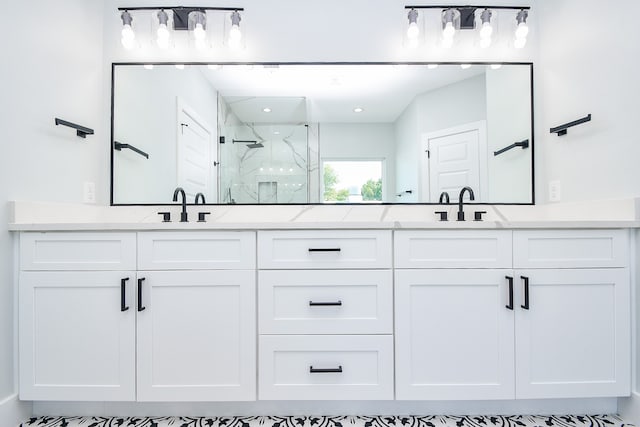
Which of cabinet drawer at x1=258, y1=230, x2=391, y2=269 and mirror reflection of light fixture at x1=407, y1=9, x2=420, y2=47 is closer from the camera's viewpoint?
cabinet drawer at x1=258, y1=230, x2=391, y2=269

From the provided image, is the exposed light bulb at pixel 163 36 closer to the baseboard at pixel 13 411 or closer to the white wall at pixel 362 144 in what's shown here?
the white wall at pixel 362 144

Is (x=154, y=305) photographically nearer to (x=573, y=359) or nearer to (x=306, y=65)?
(x=306, y=65)

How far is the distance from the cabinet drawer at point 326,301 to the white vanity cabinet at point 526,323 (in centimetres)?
8

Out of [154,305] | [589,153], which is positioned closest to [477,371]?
[589,153]

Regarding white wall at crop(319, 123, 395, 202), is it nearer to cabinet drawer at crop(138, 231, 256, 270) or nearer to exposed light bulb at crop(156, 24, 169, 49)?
cabinet drawer at crop(138, 231, 256, 270)

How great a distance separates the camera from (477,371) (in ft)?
4.33

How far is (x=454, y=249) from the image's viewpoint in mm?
1326

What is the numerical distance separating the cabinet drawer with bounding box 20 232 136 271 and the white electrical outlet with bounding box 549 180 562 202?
2.09 meters

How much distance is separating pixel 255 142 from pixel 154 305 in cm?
99

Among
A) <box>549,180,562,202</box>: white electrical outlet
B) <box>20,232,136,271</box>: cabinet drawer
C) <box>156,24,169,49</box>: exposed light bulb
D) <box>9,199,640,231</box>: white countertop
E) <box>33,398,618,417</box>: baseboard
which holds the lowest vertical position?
<box>33,398,618,417</box>: baseboard

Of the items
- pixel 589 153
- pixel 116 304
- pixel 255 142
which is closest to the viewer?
pixel 116 304

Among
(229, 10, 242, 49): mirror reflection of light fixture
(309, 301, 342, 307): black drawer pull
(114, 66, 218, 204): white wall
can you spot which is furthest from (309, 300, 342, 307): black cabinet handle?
(229, 10, 242, 49): mirror reflection of light fixture

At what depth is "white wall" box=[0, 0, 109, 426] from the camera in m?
1.31

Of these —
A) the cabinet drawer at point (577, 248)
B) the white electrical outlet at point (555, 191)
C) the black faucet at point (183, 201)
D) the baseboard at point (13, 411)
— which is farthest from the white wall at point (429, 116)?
the baseboard at point (13, 411)
